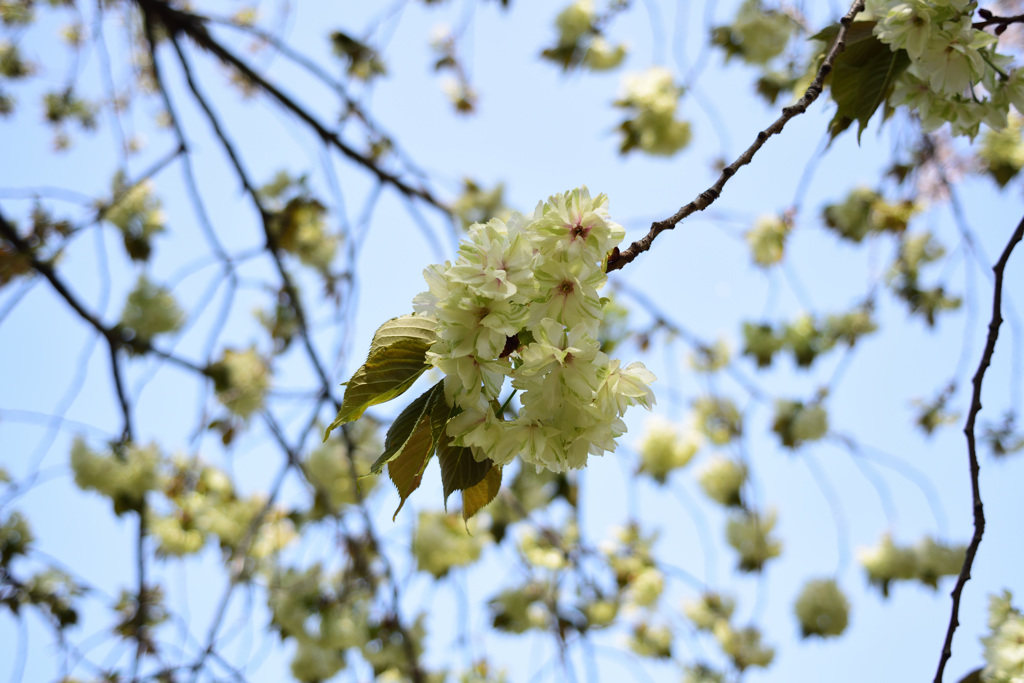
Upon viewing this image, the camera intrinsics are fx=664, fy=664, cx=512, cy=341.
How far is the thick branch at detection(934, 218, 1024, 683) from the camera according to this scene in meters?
0.85

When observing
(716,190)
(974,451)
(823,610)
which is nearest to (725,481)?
(823,610)

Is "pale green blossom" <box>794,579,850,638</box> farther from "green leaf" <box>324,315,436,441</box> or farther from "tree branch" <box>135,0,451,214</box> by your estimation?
"green leaf" <box>324,315,436,441</box>

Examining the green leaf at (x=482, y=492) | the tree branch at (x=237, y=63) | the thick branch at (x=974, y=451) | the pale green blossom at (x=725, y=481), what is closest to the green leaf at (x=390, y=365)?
the green leaf at (x=482, y=492)

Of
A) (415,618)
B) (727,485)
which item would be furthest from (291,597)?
(727,485)

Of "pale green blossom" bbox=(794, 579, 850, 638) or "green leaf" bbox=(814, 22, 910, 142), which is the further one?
"pale green blossom" bbox=(794, 579, 850, 638)

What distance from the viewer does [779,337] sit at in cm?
325

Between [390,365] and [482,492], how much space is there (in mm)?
180

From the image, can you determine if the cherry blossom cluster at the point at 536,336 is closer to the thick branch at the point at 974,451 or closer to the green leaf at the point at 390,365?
the green leaf at the point at 390,365

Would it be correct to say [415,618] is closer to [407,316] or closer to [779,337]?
[779,337]

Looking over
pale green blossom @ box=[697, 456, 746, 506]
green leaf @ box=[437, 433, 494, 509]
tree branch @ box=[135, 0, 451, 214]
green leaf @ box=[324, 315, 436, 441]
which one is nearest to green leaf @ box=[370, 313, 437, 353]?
green leaf @ box=[324, 315, 436, 441]

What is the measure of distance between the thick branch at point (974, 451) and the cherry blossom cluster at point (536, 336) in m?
0.55

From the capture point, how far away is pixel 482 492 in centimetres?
73

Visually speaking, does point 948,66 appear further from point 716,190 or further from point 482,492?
point 482,492

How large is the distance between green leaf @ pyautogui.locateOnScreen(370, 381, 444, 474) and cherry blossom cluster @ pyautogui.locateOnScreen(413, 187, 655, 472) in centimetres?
4
